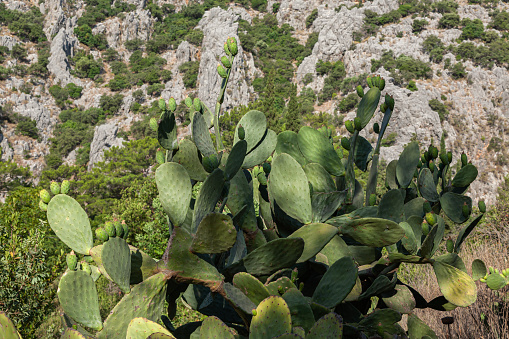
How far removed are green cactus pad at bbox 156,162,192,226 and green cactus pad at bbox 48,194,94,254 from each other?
0.57 feet

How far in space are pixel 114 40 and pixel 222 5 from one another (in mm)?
A: 14811

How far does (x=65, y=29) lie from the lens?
39.7m

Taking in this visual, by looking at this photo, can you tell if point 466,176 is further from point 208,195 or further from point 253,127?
point 208,195

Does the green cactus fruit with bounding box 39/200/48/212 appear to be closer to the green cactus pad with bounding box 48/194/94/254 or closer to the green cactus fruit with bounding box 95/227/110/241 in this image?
the green cactus pad with bounding box 48/194/94/254

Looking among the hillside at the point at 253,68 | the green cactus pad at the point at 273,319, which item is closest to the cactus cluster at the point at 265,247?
the green cactus pad at the point at 273,319

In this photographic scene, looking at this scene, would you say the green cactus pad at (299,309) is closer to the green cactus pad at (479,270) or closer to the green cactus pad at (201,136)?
the green cactus pad at (201,136)

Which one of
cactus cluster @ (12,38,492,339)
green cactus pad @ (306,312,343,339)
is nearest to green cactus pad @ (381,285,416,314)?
cactus cluster @ (12,38,492,339)

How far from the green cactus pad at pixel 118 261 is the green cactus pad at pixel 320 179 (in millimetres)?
606

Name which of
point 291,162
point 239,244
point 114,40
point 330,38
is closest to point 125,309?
point 239,244

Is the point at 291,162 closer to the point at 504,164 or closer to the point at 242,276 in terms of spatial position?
the point at 242,276

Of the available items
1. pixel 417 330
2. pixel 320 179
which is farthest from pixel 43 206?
pixel 417 330

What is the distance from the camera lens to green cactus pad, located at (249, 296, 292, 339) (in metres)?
0.60

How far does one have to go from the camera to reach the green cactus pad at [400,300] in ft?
3.38

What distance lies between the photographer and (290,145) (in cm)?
125
